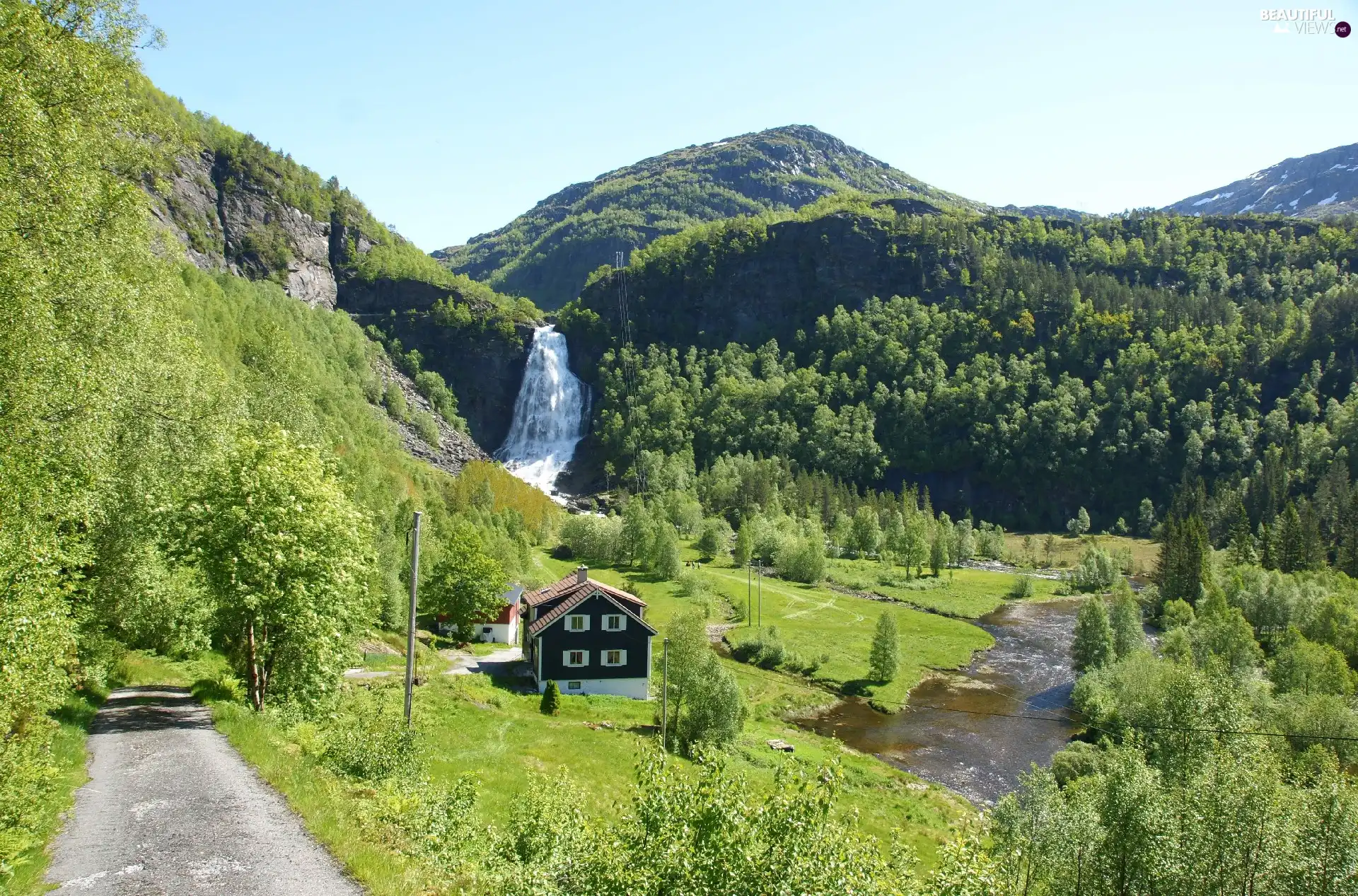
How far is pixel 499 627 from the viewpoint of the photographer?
69562 mm

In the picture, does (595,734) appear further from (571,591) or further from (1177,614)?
(1177,614)

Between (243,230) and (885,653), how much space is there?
147 meters

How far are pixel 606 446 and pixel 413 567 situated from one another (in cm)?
16182

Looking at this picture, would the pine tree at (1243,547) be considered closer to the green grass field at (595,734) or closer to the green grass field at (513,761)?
the green grass field at (595,734)

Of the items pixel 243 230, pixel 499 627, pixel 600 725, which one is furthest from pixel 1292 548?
pixel 243 230

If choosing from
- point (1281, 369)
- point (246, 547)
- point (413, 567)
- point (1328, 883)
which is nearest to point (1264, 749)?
point (1328, 883)

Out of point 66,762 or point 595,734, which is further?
point 595,734

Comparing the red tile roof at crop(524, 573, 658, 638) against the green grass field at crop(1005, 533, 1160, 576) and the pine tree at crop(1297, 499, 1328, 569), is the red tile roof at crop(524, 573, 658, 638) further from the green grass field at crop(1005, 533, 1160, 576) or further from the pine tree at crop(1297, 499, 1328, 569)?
the green grass field at crop(1005, 533, 1160, 576)

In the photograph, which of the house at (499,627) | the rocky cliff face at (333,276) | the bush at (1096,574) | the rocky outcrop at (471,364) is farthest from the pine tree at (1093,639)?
the rocky outcrop at (471,364)

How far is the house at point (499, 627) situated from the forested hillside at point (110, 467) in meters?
30.6

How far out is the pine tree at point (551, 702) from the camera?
47.7 metres

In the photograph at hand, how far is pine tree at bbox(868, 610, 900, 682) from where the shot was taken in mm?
66562

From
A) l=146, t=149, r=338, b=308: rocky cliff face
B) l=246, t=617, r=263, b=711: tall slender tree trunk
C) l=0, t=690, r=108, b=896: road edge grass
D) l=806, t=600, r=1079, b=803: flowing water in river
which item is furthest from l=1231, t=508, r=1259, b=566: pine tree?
l=146, t=149, r=338, b=308: rocky cliff face

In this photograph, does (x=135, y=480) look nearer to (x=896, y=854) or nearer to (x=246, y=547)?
(x=246, y=547)
